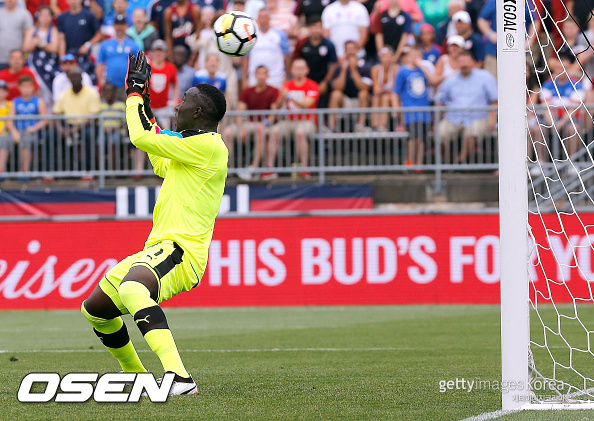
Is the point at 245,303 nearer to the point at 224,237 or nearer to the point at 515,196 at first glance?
the point at 224,237

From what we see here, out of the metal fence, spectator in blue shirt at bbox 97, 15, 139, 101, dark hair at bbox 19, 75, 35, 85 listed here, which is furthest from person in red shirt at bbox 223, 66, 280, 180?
dark hair at bbox 19, 75, 35, 85

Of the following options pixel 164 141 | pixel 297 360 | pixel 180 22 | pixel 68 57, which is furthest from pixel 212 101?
pixel 180 22

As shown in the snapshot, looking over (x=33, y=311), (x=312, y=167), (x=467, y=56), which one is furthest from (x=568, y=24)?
(x=33, y=311)

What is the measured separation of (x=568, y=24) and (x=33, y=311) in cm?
978

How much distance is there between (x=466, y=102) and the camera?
17781 millimetres

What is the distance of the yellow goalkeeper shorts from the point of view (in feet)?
22.4

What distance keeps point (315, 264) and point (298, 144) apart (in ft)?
8.36

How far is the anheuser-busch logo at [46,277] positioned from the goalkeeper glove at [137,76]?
30.6 feet

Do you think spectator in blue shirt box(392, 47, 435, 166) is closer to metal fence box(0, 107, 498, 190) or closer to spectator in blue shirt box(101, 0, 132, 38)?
metal fence box(0, 107, 498, 190)

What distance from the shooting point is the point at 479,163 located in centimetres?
1741

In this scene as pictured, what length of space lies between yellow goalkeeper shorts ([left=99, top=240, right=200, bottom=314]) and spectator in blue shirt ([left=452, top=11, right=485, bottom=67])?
12705mm

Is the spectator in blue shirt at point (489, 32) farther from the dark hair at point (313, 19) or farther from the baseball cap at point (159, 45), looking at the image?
the baseball cap at point (159, 45)

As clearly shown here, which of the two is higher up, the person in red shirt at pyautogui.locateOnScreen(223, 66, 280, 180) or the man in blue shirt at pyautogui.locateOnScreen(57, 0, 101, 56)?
the man in blue shirt at pyautogui.locateOnScreen(57, 0, 101, 56)

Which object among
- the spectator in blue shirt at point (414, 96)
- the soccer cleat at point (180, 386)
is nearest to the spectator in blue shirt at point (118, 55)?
the spectator in blue shirt at point (414, 96)
